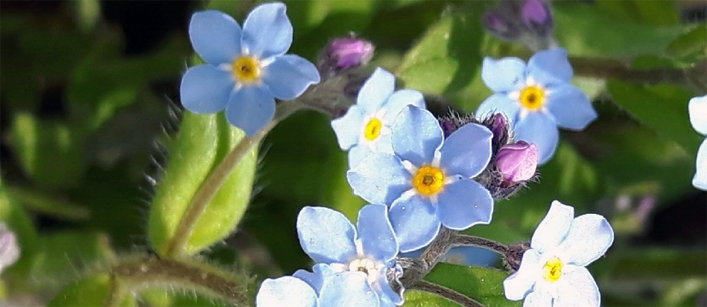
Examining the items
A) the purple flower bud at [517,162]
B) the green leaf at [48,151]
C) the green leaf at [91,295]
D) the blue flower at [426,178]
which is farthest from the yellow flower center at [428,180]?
the green leaf at [48,151]

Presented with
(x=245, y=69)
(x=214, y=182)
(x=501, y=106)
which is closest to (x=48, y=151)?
(x=214, y=182)

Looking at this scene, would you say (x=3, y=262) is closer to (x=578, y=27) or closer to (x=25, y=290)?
(x=25, y=290)

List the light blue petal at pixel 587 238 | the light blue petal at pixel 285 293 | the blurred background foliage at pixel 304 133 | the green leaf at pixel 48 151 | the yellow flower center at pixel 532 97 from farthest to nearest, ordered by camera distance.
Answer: the green leaf at pixel 48 151
the blurred background foliage at pixel 304 133
the yellow flower center at pixel 532 97
the light blue petal at pixel 587 238
the light blue petal at pixel 285 293

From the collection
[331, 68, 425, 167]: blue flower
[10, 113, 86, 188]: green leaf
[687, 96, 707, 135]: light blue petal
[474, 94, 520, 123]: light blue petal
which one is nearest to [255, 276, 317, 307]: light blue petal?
[331, 68, 425, 167]: blue flower

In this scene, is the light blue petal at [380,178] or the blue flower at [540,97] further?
the blue flower at [540,97]

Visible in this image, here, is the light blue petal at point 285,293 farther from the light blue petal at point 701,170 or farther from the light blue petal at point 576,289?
the light blue petal at point 701,170

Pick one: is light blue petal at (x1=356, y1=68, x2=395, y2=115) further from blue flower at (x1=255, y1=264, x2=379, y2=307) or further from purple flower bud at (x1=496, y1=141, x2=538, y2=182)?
blue flower at (x1=255, y1=264, x2=379, y2=307)

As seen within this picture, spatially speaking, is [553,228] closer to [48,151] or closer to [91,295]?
[91,295]
